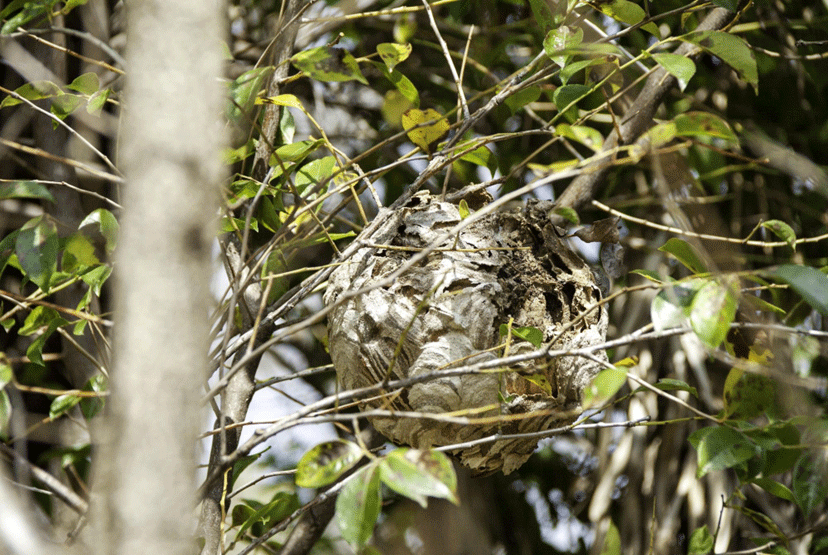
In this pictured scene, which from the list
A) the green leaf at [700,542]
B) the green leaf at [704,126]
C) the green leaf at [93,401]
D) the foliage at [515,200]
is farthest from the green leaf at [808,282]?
the green leaf at [93,401]

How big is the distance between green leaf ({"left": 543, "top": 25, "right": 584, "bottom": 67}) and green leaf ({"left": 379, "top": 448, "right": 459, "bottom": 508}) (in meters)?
0.57

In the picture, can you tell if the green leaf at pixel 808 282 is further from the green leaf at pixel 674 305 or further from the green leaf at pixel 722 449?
the green leaf at pixel 722 449

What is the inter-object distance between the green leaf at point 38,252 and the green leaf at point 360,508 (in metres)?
0.54

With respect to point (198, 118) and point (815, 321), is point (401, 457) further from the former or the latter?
point (815, 321)

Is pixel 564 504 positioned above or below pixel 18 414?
below

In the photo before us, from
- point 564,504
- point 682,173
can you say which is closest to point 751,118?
point 682,173

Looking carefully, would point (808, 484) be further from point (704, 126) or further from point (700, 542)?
point (704, 126)

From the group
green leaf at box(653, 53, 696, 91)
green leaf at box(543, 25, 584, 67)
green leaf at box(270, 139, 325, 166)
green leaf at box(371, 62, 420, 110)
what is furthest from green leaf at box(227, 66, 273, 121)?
green leaf at box(653, 53, 696, 91)

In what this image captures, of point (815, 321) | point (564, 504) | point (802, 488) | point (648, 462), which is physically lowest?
point (564, 504)

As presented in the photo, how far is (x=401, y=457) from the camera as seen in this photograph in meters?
0.68

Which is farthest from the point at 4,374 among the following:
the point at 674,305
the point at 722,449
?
the point at 722,449

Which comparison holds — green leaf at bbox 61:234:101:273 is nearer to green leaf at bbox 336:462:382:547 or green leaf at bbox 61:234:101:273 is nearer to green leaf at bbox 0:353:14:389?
green leaf at bbox 0:353:14:389

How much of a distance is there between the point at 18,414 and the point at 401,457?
705mm

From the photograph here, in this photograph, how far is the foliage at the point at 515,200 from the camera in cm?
88
